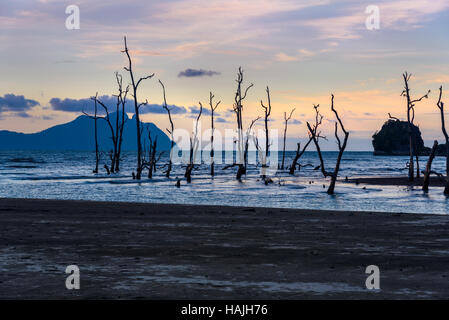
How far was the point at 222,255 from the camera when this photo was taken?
971 cm

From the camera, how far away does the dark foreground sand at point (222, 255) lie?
7.00 metres

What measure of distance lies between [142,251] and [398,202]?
16977 mm
